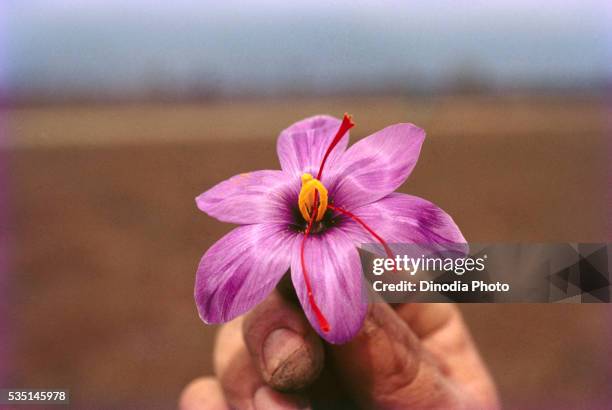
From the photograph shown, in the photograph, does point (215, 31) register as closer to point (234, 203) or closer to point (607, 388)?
point (234, 203)

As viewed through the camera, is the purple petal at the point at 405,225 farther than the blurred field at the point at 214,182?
No

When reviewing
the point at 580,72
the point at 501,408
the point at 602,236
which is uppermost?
the point at 580,72

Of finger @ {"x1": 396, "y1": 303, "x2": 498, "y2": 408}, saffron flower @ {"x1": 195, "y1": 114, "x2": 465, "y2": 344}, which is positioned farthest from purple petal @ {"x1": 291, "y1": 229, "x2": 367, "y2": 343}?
finger @ {"x1": 396, "y1": 303, "x2": 498, "y2": 408}

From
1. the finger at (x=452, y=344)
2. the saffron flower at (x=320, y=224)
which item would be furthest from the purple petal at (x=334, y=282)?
the finger at (x=452, y=344)

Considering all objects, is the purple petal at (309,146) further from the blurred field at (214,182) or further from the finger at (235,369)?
the finger at (235,369)

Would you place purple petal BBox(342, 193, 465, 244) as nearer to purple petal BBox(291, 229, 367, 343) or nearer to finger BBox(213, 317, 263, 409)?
purple petal BBox(291, 229, 367, 343)

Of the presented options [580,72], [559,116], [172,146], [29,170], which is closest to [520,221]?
[559,116]
